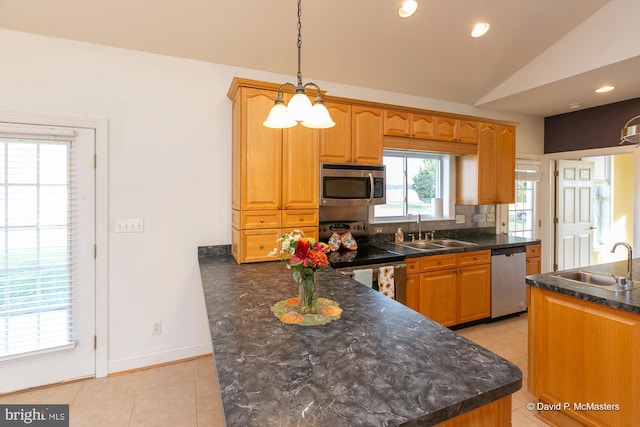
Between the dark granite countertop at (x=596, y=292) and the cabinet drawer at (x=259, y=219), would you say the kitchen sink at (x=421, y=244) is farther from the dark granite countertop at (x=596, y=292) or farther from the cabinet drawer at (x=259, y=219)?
the cabinet drawer at (x=259, y=219)

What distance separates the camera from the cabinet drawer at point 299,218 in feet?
8.74

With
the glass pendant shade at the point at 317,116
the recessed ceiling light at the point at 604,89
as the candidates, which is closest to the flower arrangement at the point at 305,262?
the glass pendant shade at the point at 317,116

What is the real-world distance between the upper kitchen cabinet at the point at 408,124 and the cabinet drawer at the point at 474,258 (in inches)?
53.6

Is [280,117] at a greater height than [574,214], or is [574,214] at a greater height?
[280,117]

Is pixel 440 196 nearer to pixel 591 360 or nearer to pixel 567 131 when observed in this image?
pixel 567 131

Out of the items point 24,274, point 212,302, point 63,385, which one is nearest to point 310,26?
point 212,302

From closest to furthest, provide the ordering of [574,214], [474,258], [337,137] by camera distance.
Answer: [337,137] < [474,258] < [574,214]

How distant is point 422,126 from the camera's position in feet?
11.3

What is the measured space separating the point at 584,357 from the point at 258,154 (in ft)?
8.40

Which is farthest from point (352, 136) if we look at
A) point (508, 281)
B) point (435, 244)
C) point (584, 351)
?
point (508, 281)

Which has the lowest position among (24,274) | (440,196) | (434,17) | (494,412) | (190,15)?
(494,412)

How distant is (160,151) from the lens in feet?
8.70

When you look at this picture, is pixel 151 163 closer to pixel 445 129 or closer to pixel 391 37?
pixel 391 37

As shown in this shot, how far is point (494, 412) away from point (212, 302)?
1.30m
